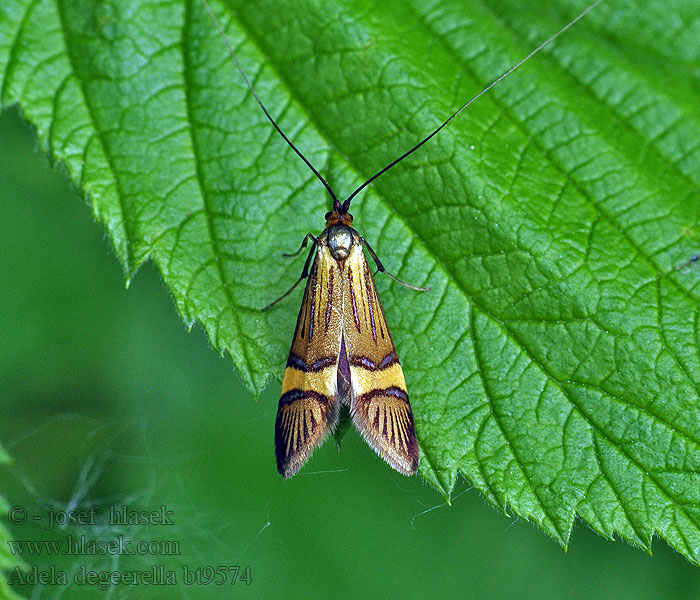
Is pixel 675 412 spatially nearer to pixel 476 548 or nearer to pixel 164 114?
pixel 476 548

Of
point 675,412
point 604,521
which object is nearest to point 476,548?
point 604,521

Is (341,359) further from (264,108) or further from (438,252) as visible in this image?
(264,108)

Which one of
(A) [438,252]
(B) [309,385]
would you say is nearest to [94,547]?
(B) [309,385]

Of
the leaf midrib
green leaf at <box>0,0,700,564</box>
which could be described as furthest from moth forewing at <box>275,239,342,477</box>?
the leaf midrib

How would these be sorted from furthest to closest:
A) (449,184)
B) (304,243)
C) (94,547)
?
(94,547) → (304,243) → (449,184)

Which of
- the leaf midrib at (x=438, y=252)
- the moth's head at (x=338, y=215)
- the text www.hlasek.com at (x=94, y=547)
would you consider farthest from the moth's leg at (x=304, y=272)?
the text www.hlasek.com at (x=94, y=547)

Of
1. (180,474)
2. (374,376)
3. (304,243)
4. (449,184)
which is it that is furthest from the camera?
(180,474)

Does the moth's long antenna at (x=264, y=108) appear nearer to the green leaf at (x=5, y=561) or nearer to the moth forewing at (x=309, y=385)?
the moth forewing at (x=309, y=385)
